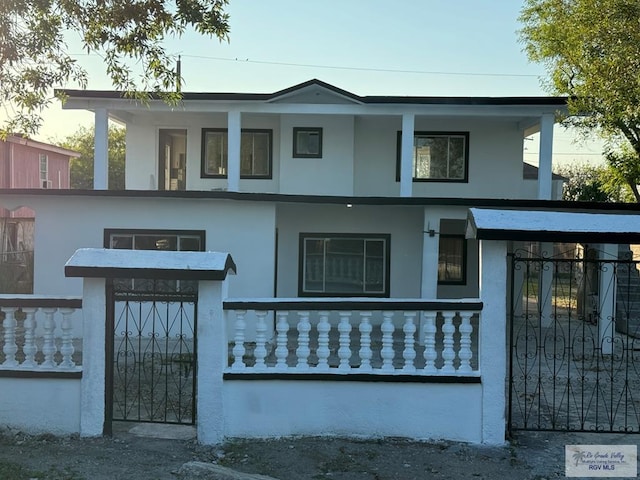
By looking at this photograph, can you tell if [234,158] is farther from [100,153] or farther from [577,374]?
[577,374]

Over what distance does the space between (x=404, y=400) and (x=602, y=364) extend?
244 inches

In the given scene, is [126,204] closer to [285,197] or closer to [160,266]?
[285,197]

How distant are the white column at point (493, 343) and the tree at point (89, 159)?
120ft

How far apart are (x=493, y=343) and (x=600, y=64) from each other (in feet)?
30.7

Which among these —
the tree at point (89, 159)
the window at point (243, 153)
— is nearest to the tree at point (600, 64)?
the window at point (243, 153)

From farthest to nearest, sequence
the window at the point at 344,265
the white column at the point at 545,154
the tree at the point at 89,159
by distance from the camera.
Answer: the tree at the point at 89,159, the window at the point at 344,265, the white column at the point at 545,154

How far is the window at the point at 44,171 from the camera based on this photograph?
27.7 meters

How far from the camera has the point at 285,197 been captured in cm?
1146

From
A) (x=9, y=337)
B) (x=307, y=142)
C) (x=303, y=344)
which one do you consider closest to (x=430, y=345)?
(x=303, y=344)

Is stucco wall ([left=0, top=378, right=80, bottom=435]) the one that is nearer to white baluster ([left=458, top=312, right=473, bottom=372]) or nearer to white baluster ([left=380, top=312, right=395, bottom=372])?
white baluster ([left=380, top=312, right=395, bottom=372])

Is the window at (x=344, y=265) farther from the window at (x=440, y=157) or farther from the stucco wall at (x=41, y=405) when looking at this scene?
the stucco wall at (x=41, y=405)

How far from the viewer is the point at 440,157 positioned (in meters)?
14.6

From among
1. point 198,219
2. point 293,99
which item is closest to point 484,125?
point 293,99

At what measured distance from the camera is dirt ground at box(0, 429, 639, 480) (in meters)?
4.72
